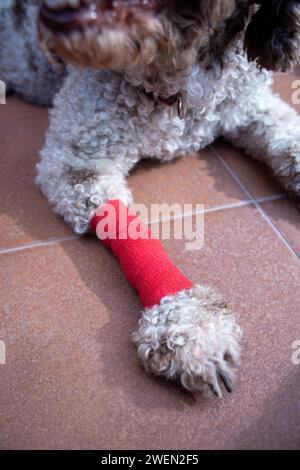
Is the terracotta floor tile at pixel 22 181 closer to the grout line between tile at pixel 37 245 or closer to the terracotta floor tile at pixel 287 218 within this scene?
the grout line between tile at pixel 37 245

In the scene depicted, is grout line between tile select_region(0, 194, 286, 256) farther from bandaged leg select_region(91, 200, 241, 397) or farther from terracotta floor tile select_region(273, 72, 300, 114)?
terracotta floor tile select_region(273, 72, 300, 114)

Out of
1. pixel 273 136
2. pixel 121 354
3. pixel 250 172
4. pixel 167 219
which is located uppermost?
pixel 273 136

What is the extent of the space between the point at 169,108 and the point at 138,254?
18.8 inches

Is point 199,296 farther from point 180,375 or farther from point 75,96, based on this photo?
point 75,96

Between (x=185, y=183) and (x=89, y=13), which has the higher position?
(x=89, y=13)

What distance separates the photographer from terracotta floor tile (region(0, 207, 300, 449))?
1074 millimetres

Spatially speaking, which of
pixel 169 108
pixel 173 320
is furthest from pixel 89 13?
pixel 173 320

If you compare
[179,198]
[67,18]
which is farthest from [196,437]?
[67,18]

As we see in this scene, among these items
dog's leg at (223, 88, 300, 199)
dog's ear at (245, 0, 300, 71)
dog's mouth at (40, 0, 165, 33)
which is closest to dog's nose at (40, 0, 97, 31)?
dog's mouth at (40, 0, 165, 33)

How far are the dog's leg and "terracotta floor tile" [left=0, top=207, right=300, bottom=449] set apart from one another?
0.21 metres

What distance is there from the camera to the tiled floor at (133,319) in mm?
1081

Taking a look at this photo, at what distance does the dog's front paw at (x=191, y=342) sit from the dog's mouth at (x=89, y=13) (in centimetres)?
66

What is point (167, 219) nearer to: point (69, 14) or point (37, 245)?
point (37, 245)

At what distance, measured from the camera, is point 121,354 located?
1217 millimetres
